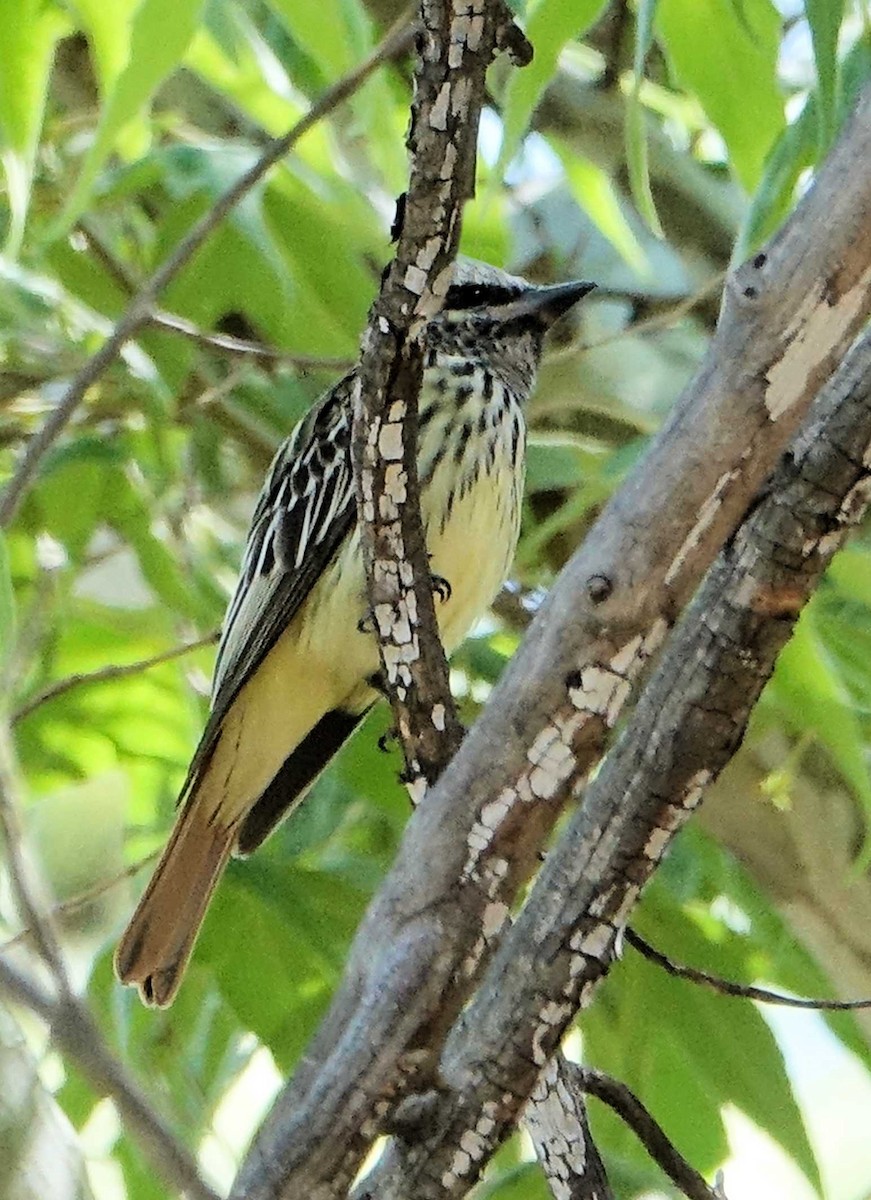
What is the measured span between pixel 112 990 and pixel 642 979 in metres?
0.42

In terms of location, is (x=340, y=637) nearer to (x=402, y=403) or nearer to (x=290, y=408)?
(x=290, y=408)

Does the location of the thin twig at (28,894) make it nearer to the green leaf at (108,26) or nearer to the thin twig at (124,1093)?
the thin twig at (124,1093)

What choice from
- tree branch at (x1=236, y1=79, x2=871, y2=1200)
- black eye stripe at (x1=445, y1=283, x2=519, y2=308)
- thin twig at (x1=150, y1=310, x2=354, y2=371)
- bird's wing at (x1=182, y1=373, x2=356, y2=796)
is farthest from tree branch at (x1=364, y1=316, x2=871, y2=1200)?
black eye stripe at (x1=445, y1=283, x2=519, y2=308)

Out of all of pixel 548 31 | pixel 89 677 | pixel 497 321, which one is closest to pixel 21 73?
pixel 548 31

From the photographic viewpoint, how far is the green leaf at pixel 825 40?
904 millimetres

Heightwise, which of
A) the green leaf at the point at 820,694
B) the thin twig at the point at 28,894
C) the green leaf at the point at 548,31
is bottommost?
the thin twig at the point at 28,894

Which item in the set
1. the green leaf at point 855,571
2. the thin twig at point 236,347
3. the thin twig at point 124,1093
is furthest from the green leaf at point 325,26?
the thin twig at point 124,1093

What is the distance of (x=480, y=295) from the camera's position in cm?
180

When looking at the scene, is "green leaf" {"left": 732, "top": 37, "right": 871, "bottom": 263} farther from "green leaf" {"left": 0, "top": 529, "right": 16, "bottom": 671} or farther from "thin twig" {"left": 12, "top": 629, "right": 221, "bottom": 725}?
"thin twig" {"left": 12, "top": 629, "right": 221, "bottom": 725}

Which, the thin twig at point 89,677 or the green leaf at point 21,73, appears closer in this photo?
the green leaf at point 21,73

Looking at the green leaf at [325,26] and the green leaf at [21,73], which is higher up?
the green leaf at [325,26]

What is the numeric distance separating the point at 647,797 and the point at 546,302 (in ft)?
3.07

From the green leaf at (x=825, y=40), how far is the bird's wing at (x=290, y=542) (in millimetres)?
699

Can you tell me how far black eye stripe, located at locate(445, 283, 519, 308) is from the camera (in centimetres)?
179
